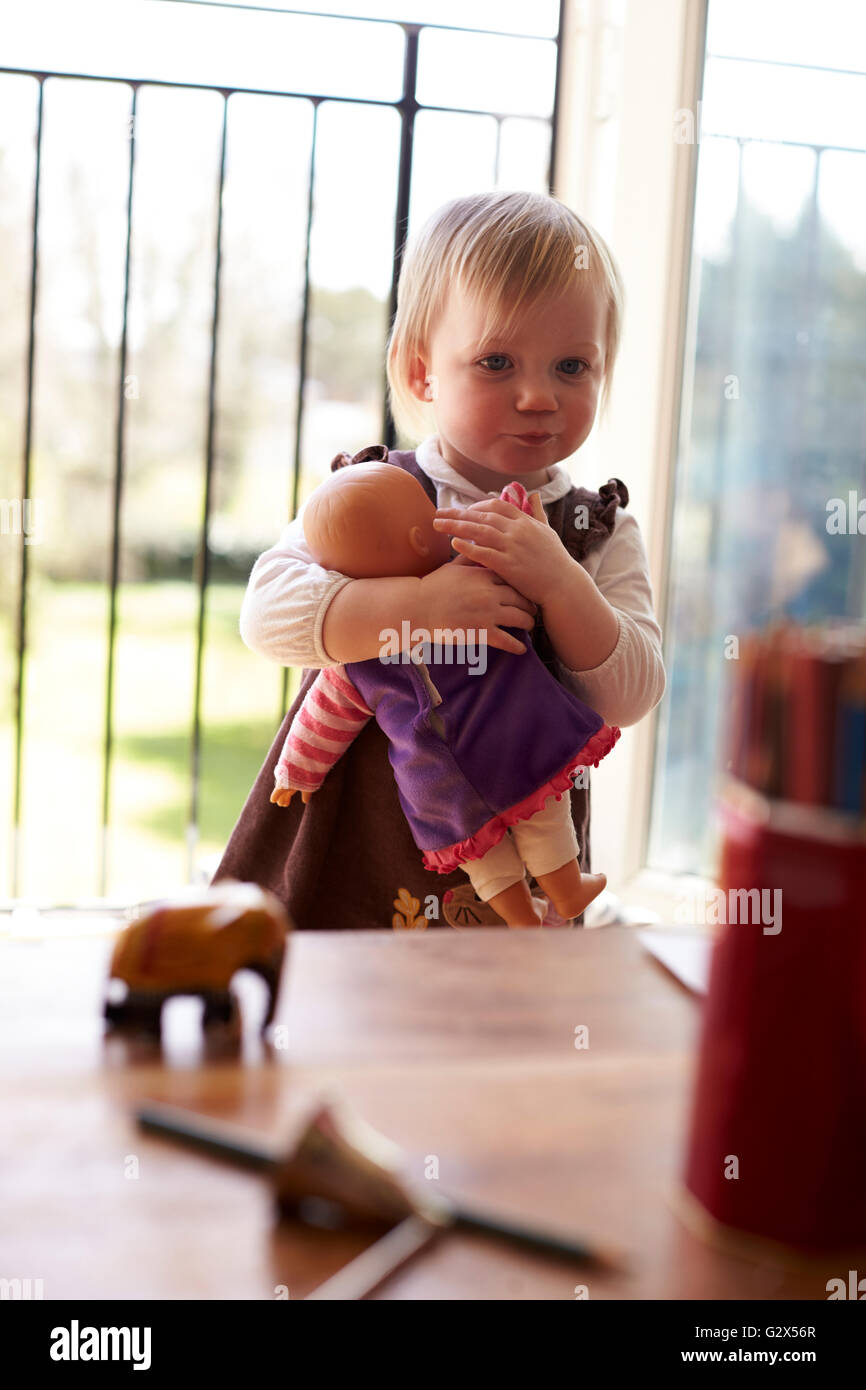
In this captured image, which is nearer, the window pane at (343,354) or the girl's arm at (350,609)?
the girl's arm at (350,609)

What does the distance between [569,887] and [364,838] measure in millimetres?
283

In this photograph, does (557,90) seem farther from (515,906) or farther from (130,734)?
(130,734)

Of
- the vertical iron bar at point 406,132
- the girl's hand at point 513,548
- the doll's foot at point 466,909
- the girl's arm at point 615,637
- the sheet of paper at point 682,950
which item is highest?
the vertical iron bar at point 406,132

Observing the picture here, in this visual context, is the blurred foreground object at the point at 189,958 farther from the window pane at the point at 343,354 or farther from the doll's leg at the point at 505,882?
the window pane at the point at 343,354

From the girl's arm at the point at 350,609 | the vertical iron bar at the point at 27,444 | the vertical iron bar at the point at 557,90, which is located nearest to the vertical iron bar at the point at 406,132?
the vertical iron bar at the point at 557,90

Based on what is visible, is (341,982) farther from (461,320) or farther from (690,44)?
(690,44)

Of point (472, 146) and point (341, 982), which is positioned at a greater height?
point (472, 146)

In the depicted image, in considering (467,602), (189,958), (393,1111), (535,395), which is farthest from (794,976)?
(535,395)

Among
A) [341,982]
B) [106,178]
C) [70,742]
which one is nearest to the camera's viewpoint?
[341,982]

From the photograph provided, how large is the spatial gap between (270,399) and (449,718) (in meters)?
5.10

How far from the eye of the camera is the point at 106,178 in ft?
17.6

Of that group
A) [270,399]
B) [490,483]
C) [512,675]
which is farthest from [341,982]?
[270,399]

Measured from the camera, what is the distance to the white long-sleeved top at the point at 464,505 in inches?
44.0

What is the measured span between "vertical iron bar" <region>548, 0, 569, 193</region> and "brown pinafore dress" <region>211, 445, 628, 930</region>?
120cm
